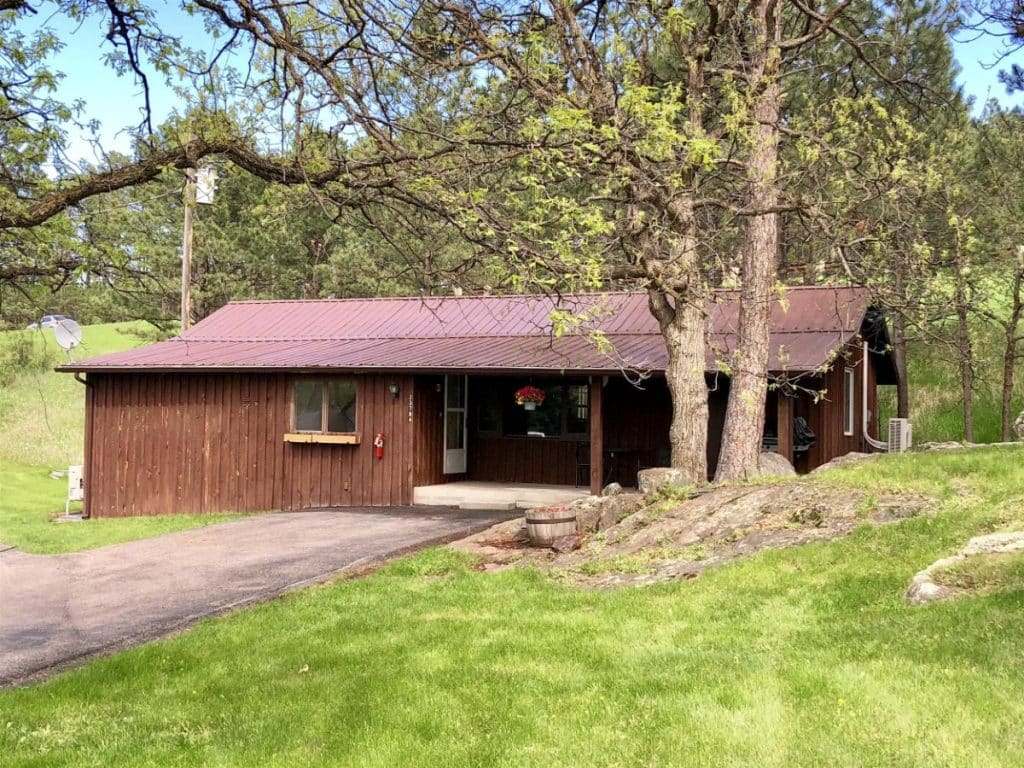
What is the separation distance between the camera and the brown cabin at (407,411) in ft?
49.5

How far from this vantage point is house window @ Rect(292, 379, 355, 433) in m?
16.1

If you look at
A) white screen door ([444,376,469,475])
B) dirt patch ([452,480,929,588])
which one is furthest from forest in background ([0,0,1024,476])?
white screen door ([444,376,469,475])

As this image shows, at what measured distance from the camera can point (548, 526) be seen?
9586 mm

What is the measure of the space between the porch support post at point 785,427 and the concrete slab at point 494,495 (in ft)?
10.6

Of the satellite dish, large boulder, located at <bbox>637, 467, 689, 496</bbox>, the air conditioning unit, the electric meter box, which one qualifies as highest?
the satellite dish

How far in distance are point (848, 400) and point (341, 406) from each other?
29.1 ft

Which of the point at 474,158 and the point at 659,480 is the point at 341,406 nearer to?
the point at 659,480

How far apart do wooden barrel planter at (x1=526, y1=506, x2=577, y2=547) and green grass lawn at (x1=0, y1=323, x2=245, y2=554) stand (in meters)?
4.61

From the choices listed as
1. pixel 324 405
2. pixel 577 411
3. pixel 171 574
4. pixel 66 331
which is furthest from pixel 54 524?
pixel 577 411

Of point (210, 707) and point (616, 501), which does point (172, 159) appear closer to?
point (210, 707)

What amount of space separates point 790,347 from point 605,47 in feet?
17.5

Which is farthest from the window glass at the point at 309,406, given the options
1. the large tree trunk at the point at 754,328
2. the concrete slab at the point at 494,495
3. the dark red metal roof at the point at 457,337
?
the large tree trunk at the point at 754,328

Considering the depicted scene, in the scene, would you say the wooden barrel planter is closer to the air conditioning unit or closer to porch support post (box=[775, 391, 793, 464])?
porch support post (box=[775, 391, 793, 464])

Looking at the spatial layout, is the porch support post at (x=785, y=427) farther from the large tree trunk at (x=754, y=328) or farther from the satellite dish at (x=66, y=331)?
the satellite dish at (x=66, y=331)
